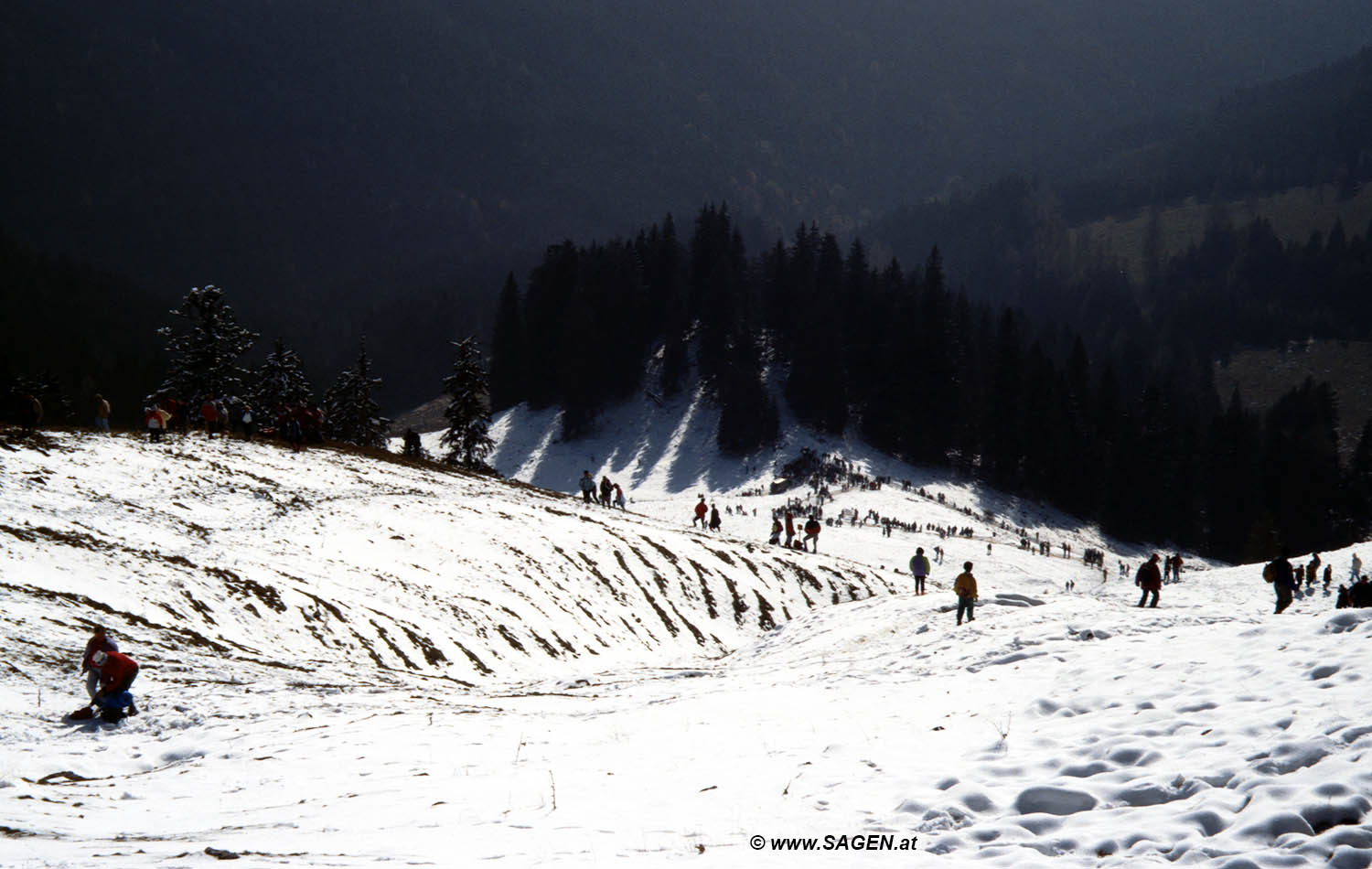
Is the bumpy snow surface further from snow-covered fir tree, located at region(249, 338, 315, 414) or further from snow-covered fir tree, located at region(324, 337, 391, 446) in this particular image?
snow-covered fir tree, located at region(324, 337, 391, 446)

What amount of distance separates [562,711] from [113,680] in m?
6.37

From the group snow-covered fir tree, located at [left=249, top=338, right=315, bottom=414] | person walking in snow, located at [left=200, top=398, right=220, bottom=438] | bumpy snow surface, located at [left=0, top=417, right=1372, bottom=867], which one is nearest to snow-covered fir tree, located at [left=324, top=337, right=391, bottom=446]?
snow-covered fir tree, located at [left=249, top=338, right=315, bottom=414]

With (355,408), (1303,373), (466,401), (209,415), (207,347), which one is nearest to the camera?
(209,415)

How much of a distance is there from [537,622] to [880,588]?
689 inches

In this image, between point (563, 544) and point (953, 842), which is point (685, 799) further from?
point (563, 544)

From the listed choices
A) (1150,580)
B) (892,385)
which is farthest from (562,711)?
(892,385)

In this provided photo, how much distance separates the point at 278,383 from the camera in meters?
59.8

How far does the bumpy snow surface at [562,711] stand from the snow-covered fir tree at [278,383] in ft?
→ 106

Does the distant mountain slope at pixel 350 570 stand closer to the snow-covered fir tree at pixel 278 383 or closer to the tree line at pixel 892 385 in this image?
the snow-covered fir tree at pixel 278 383

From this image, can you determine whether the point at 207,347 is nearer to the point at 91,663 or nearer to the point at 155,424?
the point at 155,424

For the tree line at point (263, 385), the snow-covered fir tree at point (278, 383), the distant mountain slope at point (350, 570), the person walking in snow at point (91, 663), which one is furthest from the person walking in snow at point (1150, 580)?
the snow-covered fir tree at point (278, 383)

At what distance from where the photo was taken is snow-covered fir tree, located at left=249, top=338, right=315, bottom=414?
59875 mm

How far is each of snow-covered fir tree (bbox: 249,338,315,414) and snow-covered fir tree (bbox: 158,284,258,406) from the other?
6.90 metres

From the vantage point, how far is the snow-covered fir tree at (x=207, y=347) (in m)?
50.5
